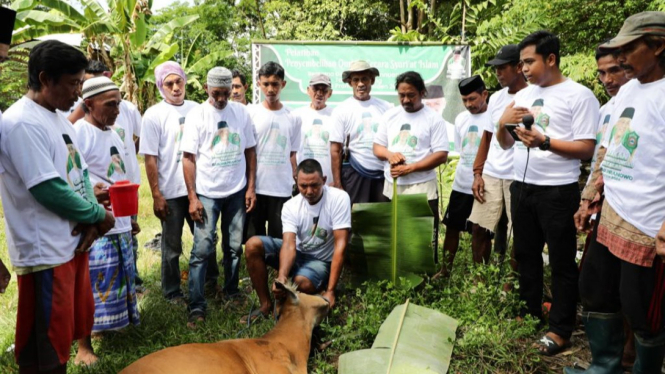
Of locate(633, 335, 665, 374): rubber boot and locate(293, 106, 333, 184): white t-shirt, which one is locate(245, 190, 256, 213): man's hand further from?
locate(633, 335, 665, 374): rubber boot

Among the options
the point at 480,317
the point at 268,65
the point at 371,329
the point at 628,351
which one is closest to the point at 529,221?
the point at 480,317

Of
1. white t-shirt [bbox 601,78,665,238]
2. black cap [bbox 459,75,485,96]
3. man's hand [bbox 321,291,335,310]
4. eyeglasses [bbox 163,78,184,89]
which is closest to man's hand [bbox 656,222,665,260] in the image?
white t-shirt [bbox 601,78,665,238]

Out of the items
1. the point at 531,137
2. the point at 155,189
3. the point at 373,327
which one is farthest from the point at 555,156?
the point at 155,189

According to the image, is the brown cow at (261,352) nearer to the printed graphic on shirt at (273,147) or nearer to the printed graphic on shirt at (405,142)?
the printed graphic on shirt at (405,142)

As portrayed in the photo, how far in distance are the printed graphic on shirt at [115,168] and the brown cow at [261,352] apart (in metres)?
1.69

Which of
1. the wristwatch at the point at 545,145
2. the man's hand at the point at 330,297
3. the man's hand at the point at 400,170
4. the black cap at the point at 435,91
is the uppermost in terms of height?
the black cap at the point at 435,91

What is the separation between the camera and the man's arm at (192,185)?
4.69 meters

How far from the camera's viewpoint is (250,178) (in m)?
5.15

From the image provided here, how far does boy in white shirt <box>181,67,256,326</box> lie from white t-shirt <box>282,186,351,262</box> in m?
0.60

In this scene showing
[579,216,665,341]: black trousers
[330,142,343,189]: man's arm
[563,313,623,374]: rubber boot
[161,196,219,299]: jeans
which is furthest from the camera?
[330,142,343,189]: man's arm

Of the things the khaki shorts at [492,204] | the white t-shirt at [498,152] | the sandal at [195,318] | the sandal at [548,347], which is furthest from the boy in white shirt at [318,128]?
the sandal at [548,347]

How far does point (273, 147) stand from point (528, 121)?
8.65ft

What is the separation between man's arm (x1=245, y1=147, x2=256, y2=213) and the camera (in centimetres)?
512

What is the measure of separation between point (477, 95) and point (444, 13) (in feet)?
44.1
